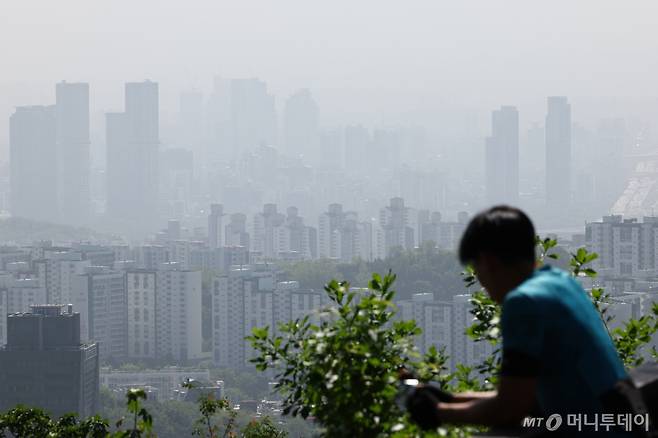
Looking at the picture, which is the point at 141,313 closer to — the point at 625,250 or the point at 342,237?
the point at 625,250

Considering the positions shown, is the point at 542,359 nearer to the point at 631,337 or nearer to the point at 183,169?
the point at 631,337

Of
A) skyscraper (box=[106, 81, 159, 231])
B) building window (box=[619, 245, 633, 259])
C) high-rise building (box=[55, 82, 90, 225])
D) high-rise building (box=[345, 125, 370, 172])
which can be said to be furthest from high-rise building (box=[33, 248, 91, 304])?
high-rise building (box=[345, 125, 370, 172])

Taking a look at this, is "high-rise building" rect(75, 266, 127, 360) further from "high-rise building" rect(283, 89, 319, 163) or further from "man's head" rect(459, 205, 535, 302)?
"high-rise building" rect(283, 89, 319, 163)

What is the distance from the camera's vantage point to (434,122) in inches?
5389

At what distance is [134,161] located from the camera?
10756 cm

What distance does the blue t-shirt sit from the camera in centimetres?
158

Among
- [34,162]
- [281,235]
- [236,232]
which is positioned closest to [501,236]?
[281,235]

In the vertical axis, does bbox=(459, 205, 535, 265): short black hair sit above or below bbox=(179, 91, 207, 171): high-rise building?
below

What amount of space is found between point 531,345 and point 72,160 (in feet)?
350

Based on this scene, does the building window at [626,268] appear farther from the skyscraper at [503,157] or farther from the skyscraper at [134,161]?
the skyscraper at [134,161]

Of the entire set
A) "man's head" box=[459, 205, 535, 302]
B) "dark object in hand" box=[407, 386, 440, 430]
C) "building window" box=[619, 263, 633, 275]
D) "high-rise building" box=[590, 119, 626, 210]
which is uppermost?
"high-rise building" box=[590, 119, 626, 210]

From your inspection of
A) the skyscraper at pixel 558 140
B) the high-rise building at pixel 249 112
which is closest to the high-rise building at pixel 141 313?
the skyscraper at pixel 558 140

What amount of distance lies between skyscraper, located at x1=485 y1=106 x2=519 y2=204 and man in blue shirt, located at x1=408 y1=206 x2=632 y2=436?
96.0 meters

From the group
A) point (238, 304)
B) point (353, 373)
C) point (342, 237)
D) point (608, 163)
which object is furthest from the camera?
point (608, 163)
